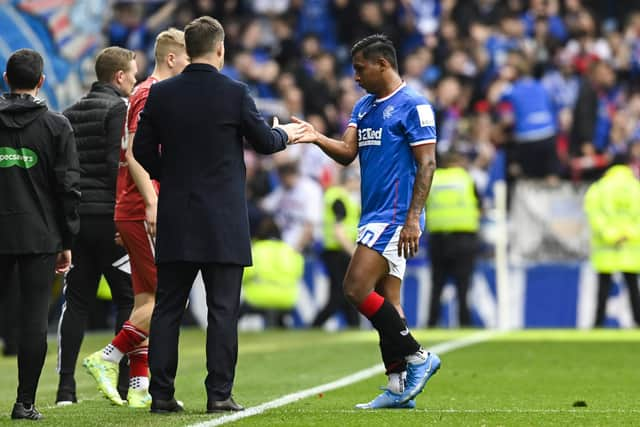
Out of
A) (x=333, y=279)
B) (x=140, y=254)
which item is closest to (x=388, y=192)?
(x=140, y=254)

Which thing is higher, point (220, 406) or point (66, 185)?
point (66, 185)

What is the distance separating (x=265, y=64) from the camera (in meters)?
24.7

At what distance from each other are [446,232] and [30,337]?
12345mm

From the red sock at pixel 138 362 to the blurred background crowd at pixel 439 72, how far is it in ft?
33.2

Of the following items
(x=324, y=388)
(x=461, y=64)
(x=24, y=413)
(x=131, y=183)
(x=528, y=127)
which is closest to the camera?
(x=24, y=413)

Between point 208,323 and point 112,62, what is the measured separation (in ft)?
7.59

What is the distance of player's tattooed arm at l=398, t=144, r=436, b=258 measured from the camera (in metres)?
8.83

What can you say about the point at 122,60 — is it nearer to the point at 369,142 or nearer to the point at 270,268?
the point at 369,142

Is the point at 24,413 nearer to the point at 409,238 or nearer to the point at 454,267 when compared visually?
the point at 409,238

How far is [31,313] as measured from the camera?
8.41 m

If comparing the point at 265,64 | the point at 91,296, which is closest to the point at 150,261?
the point at 91,296

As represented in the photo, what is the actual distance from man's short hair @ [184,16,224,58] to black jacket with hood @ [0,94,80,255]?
85 centimetres

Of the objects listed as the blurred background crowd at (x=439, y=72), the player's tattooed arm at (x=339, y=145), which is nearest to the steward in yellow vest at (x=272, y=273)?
the blurred background crowd at (x=439, y=72)

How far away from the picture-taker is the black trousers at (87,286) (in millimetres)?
9883
